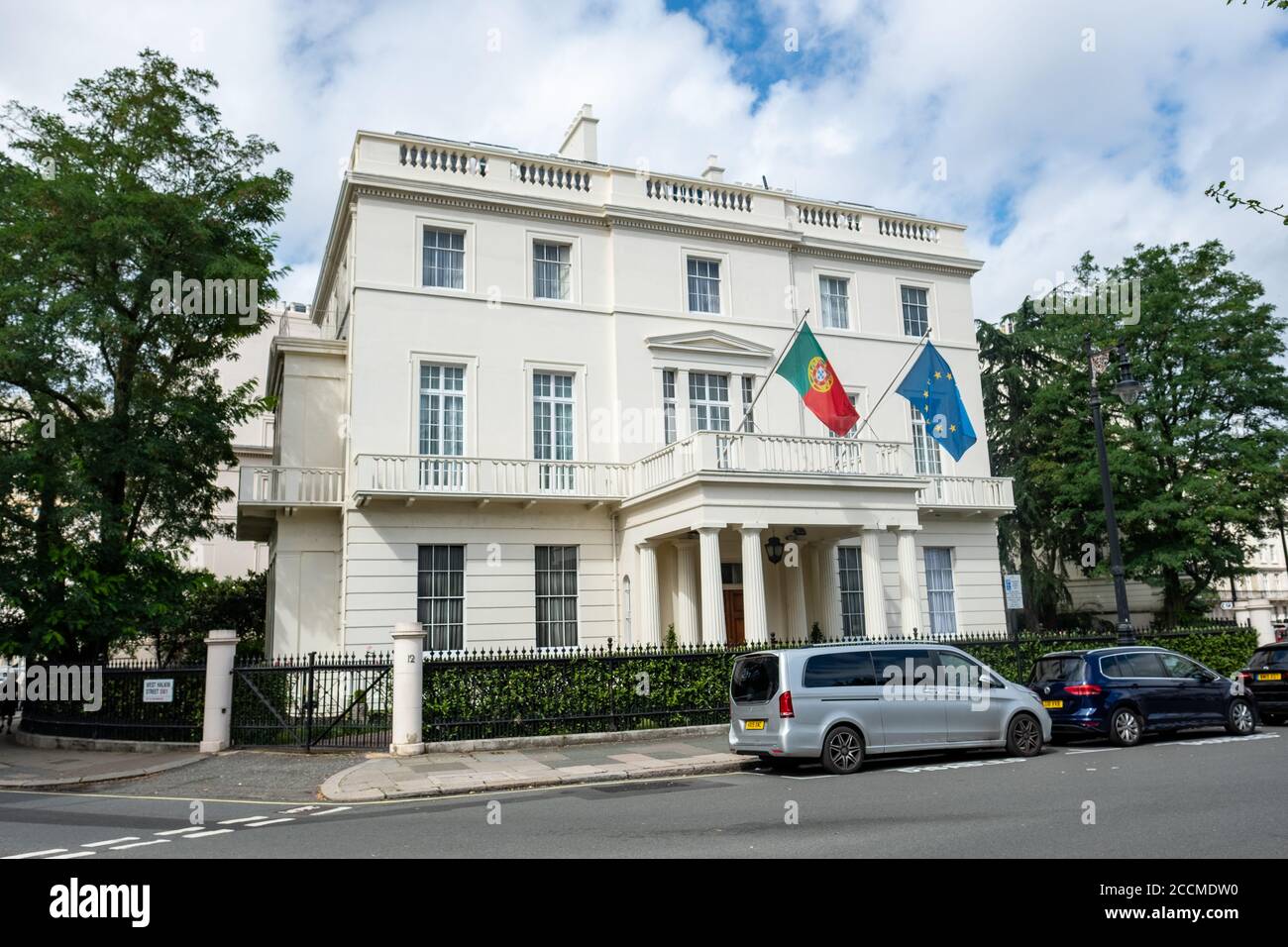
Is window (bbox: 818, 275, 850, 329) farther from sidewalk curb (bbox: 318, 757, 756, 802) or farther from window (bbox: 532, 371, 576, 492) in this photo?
sidewalk curb (bbox: 318, 757, 756, 802)

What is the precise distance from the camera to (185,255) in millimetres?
20844

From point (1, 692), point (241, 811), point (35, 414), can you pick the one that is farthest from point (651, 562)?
point (1, 692)

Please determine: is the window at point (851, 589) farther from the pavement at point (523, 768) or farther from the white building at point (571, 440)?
the pavement at point (523, 768)

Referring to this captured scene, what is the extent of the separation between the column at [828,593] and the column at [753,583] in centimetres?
402

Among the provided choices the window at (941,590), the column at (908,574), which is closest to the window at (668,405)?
the column at (908,574)

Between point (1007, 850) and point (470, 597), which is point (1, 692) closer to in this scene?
point (470, 597)

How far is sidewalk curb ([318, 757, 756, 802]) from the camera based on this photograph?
472 inches

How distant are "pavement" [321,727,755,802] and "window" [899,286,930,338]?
17344 mm

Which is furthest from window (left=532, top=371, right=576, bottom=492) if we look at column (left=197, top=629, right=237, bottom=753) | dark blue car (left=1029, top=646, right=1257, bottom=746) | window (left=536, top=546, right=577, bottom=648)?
dark blue car (left=1029, top=646, right=1257, bottom=746)

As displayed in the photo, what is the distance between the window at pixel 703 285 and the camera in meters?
26.0

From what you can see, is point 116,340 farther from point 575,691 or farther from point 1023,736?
point 1023,736

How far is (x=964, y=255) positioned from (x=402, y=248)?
17.9 m

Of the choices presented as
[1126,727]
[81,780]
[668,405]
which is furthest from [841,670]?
[668,405]

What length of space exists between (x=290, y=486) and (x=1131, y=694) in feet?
60.4
